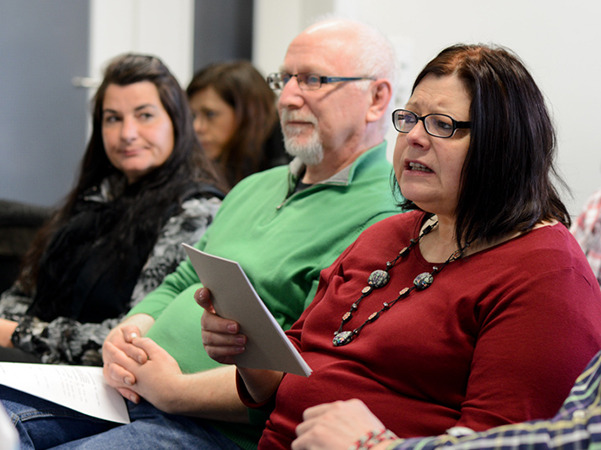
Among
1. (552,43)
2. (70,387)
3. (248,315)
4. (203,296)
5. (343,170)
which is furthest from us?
(552,43)

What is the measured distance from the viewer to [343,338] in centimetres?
124

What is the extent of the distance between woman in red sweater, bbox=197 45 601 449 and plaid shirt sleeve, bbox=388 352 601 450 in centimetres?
12

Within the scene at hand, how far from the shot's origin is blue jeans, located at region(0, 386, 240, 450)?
1.45 metres

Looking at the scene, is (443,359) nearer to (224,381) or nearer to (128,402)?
(224,381)

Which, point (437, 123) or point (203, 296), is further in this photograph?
point (203, 296)

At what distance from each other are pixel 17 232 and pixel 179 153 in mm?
810

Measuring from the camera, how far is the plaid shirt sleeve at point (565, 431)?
794 mm

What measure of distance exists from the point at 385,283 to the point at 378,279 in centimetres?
1

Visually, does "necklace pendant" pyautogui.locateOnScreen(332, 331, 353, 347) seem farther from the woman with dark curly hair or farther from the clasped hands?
the woman with dark curly hair

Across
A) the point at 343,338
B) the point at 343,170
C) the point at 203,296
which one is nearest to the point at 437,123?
the point at 343,338

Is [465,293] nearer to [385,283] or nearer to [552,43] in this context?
[385,283]

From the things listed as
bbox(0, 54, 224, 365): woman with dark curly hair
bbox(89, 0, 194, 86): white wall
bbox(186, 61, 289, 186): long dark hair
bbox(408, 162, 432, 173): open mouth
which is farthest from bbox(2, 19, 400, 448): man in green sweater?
bbox(89, 0, 194, 86): white wall

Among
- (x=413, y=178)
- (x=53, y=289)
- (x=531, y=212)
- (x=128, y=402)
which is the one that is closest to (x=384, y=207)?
(x=413, y=178)

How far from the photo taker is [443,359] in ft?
3.61
